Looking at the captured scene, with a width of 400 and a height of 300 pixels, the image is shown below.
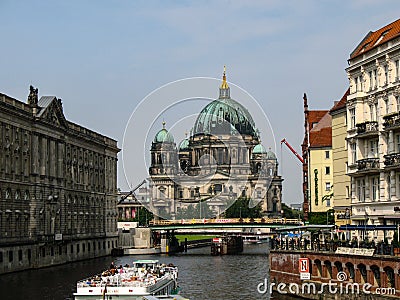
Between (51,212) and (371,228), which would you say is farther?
(51,212)

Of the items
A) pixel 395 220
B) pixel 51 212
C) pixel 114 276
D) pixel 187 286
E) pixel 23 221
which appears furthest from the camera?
pixel 51 212

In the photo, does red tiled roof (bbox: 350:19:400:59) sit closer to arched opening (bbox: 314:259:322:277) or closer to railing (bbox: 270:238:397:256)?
railing (bbox: 270:238:397:256)

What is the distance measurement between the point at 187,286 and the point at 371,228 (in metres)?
30.1

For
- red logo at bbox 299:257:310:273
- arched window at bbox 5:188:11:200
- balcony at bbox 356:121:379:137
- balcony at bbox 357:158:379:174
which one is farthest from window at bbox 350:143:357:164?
arched window at bbox 5:188:11:200

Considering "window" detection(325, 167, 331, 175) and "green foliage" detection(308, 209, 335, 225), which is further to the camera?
"window" detection(325, 167, 331, 175)

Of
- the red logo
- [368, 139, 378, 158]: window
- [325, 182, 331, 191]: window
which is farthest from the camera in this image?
[325, 182, 331, 191]: window

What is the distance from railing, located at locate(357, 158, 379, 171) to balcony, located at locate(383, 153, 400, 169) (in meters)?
2.30

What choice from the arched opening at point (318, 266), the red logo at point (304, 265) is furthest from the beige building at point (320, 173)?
the arched opening at point (318, 266)

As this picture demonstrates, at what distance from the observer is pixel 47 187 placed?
127 m

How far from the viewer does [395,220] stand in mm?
72875

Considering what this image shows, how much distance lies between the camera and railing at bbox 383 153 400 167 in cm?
7088

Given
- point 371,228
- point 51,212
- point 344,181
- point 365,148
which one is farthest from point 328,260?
point 51,212

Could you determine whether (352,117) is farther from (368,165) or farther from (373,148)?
(368,165)

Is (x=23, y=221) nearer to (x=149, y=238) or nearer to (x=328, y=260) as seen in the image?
(x=328, y=260)
